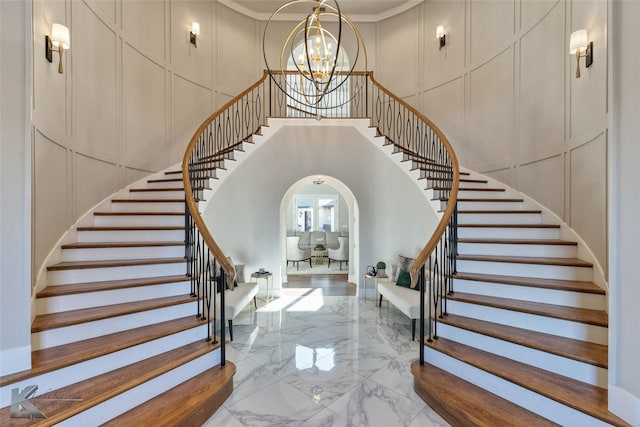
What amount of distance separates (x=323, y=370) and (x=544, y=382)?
1787 mm

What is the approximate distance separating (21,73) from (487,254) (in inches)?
160

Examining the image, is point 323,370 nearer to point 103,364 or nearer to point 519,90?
point 103,364

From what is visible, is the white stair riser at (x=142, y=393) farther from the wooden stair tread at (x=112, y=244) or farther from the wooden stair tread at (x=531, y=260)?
the wooden stair tread at (x=531, y=260)

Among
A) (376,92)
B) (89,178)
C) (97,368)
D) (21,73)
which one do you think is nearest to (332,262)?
(376,92)

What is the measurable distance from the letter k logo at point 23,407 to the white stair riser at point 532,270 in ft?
11.3

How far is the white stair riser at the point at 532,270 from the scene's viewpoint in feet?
9.16

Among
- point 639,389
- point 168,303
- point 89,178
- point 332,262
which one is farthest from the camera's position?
point 332,262

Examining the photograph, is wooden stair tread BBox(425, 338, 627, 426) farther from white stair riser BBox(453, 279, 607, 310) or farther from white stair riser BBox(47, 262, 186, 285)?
white stair riser BBox(47, 262, 186, 285)

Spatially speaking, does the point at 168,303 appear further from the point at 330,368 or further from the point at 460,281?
the point at 460,281

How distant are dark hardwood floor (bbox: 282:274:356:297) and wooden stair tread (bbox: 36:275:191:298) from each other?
11.3ft

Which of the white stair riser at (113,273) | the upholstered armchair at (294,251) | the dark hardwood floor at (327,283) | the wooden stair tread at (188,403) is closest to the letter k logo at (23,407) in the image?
the wooden stair tread at (188,403)

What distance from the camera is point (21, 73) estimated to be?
173 cm

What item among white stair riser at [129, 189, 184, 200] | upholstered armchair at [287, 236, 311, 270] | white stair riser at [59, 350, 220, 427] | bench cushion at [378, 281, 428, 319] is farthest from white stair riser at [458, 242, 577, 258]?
upholstered armchair at [287, 236, 311, 270]

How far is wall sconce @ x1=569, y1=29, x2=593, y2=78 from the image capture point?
294 centimetres
